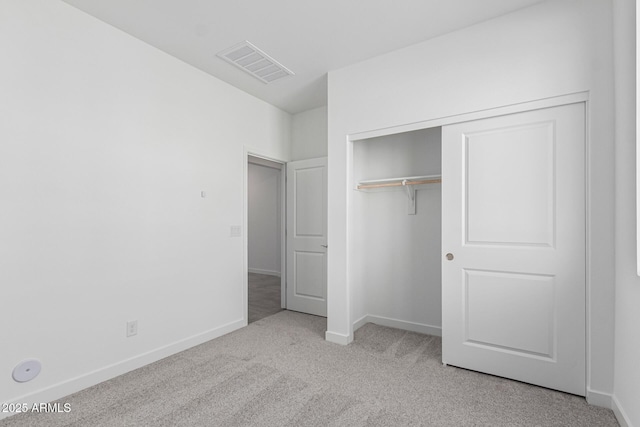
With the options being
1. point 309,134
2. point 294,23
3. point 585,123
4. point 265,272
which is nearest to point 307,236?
point 309,134

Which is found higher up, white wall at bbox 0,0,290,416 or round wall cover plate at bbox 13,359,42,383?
white wall at bbox 0,0,290,416

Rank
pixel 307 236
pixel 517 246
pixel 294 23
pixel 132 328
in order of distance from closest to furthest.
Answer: pixel 517 246, pixel 294 23, pixel 132 328, pixel 307 236

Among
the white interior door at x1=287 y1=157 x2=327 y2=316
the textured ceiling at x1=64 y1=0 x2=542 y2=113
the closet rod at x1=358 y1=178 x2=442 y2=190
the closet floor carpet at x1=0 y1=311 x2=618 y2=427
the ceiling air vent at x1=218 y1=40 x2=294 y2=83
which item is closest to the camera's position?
the closet floor carpet at x1=0 y1=311 x2=618 y2=427

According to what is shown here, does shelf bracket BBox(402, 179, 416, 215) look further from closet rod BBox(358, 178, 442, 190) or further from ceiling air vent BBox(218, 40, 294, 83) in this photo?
ceiling air vent BBox(218, 40, 294, 83)

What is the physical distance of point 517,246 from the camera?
2240 mm

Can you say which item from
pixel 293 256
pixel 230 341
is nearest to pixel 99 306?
pixel 230 341

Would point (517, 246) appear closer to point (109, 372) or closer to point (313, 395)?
point (313, 395)

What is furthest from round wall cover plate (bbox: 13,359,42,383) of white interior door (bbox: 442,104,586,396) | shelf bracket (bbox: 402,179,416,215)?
shelf bracket (bbox: 402,179,416,215)

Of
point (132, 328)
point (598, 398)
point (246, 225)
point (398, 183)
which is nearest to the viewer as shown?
point (598, 398)

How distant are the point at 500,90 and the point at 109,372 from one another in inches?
141

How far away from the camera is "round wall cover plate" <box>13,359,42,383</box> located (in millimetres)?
1899

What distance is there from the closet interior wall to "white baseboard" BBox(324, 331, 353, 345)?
427 millimetres

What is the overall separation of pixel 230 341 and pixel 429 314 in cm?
204

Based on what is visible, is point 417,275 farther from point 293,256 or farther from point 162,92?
point 162,92
